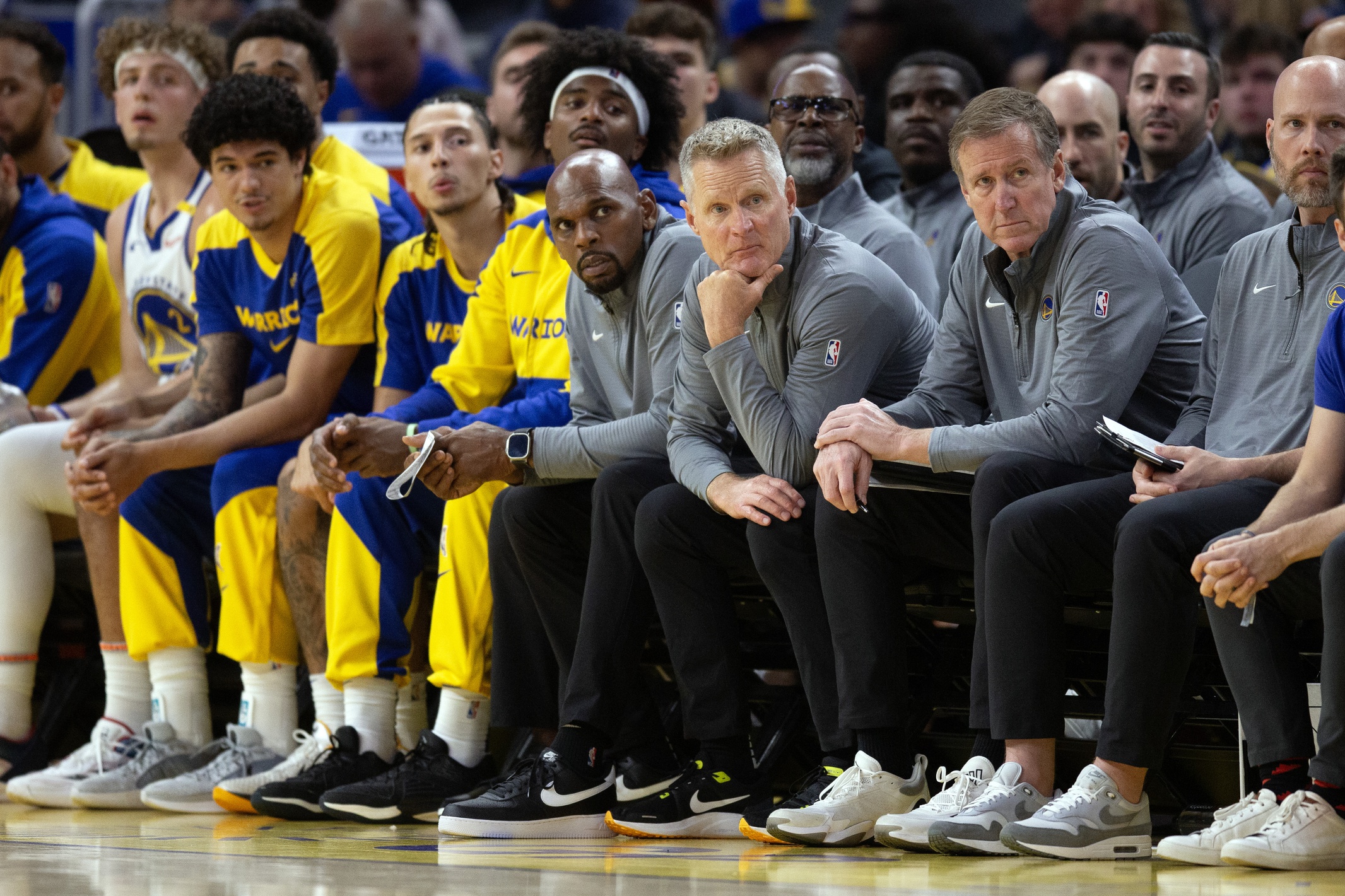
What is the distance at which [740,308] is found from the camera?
153 inches

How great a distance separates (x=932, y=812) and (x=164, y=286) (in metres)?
3.63

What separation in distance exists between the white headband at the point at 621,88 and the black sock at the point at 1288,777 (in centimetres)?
292

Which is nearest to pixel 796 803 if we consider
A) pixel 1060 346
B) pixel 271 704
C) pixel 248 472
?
pixel 1060 346

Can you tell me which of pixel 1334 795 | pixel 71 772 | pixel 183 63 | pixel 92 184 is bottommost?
pixel 71 772

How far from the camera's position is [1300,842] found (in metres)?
3.00

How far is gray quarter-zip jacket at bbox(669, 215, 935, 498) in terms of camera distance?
3.86 m

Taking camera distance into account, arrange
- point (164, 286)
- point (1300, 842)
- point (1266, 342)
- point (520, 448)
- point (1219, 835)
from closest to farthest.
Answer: point (1300, 842) → point (1219, 835) → point (1266, 342) → point (520, 448) → point (164, 286)

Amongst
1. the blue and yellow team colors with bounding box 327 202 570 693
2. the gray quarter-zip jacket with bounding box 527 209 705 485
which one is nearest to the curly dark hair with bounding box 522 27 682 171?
the blue and yellow team colors with bounding box 327 202 570 693

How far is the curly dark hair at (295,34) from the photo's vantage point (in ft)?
20.0

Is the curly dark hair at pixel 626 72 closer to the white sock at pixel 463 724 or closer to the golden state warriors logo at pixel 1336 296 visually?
the white sock at pixel 463 724

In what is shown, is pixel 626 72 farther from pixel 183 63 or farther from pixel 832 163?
pixel 183 63

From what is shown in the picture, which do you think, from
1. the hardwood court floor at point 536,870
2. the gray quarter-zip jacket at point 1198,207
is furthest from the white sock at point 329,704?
the gray quarter-zip jacket at point 1198,207

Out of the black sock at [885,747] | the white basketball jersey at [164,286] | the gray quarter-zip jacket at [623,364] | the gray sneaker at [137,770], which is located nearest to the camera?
the black sock at [885,747]

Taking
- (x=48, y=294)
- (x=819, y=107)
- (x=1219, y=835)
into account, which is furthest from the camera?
(x=48, y=294)
